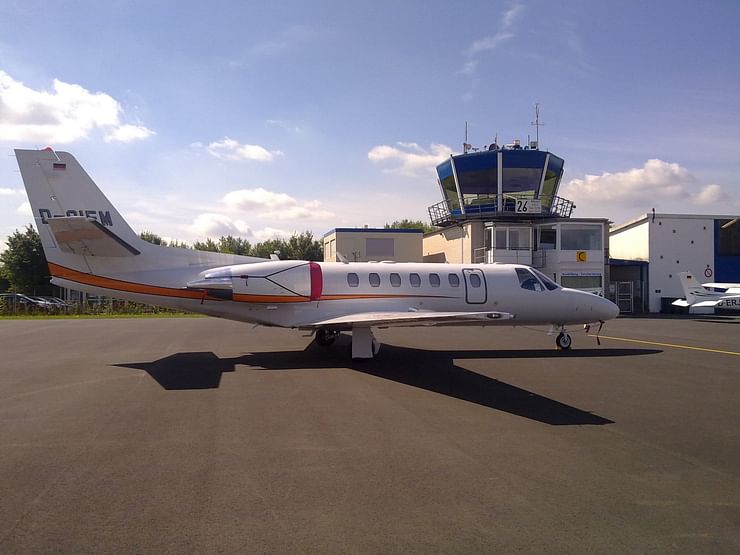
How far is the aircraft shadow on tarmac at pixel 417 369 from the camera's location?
9266 mm

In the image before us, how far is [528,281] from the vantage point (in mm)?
17188

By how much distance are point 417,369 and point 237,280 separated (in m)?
5.43

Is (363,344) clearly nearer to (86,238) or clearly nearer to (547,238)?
(86,238)

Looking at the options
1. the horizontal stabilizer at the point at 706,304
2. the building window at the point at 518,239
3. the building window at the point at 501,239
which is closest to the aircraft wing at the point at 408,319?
the horizontal stabilizer at the point at 706,304

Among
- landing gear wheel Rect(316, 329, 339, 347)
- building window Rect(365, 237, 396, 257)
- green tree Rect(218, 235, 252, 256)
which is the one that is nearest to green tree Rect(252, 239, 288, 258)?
green tree Rect(218, 235, 252, 256)

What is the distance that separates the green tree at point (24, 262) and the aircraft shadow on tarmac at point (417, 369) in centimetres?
5253

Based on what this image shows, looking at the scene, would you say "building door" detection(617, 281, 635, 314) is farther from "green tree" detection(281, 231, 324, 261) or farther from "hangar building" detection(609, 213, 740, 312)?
"green tree" detection(281, 231, 324, 261)

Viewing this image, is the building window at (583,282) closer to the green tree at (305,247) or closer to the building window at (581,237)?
the building window at (581,237)

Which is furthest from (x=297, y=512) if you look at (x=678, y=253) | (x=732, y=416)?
(x=678, y=253)

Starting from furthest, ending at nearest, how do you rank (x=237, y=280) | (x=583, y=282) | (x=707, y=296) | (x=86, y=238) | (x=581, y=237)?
(x=581, y=237)
(x=583, y=282)
(x=707, y=296)
(x=237, y=280)
(x=86, y=238)

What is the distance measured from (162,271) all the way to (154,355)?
9.07ft

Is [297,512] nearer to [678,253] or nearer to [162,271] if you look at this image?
[162,271]

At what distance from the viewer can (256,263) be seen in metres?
15.4

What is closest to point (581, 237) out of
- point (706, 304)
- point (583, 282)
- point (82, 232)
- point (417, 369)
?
point (583, 282)
